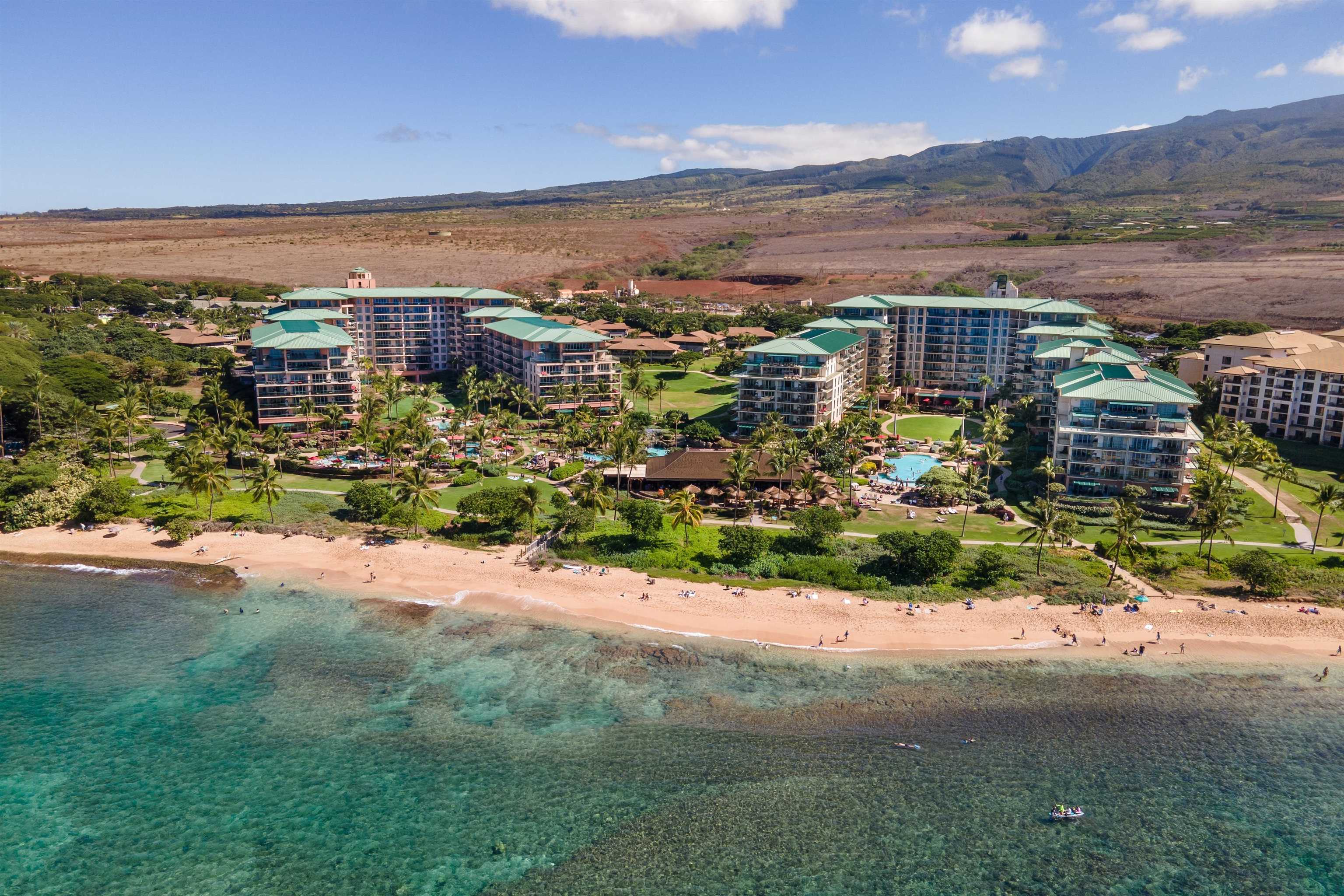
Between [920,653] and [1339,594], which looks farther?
[1339,594]

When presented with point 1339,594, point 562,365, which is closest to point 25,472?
point 562,365

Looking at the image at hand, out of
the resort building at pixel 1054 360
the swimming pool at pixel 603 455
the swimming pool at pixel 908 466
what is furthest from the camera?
the resort building at pixel 1054 360

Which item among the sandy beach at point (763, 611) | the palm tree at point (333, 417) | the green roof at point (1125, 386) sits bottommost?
the sandy beach at point (763, 611)

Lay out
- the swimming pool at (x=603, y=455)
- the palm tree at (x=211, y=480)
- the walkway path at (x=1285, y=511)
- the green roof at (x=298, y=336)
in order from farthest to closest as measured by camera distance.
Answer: the green roof at (x=298, y=336) < the swimming pool at (x=603, y=455) < the palm tree at (x=211, y=480) < the walkway path at (x=1285, y=511)

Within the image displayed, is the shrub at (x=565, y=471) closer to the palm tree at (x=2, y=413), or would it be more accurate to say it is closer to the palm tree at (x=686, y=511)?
the palm tree at (x=686, y=511)

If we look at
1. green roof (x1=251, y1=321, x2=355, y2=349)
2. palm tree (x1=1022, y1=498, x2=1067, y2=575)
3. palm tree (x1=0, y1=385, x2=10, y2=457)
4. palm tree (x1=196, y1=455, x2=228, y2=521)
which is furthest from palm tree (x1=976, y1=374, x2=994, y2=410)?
palm tree (x1=0, y1=385, x2=10, y2=457)

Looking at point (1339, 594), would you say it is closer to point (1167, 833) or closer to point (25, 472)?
point (1167, 833)

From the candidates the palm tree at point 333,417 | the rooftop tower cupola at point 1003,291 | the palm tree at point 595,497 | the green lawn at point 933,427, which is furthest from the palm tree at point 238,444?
the rooftop tower cupola at point 1003,291
